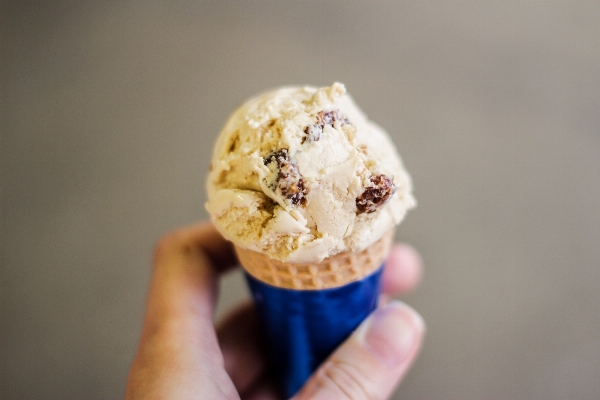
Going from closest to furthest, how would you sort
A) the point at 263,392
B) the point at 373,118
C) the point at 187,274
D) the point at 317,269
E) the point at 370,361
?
the point at 317,269, the point at 370,361, the point at 187,274, the point at 263,392, the point at 373,118

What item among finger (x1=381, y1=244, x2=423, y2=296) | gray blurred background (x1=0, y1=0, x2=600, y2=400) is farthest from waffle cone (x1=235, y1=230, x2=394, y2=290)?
gray blurred background (x1=0, y1=0, x2=600, y2=400)

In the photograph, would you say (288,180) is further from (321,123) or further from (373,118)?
(373,118)

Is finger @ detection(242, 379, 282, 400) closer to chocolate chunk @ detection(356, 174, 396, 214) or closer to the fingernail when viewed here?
the fingernail

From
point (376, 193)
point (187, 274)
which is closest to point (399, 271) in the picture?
point (187, 274)

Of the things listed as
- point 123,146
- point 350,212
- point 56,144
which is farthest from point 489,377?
point 56,144

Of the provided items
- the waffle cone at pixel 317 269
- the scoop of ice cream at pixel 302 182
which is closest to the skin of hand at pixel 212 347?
the waffle cone at pixel 317 269

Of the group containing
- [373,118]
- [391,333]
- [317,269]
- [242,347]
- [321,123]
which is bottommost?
[242,347]

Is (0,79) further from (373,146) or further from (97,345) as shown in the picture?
(373,146)
